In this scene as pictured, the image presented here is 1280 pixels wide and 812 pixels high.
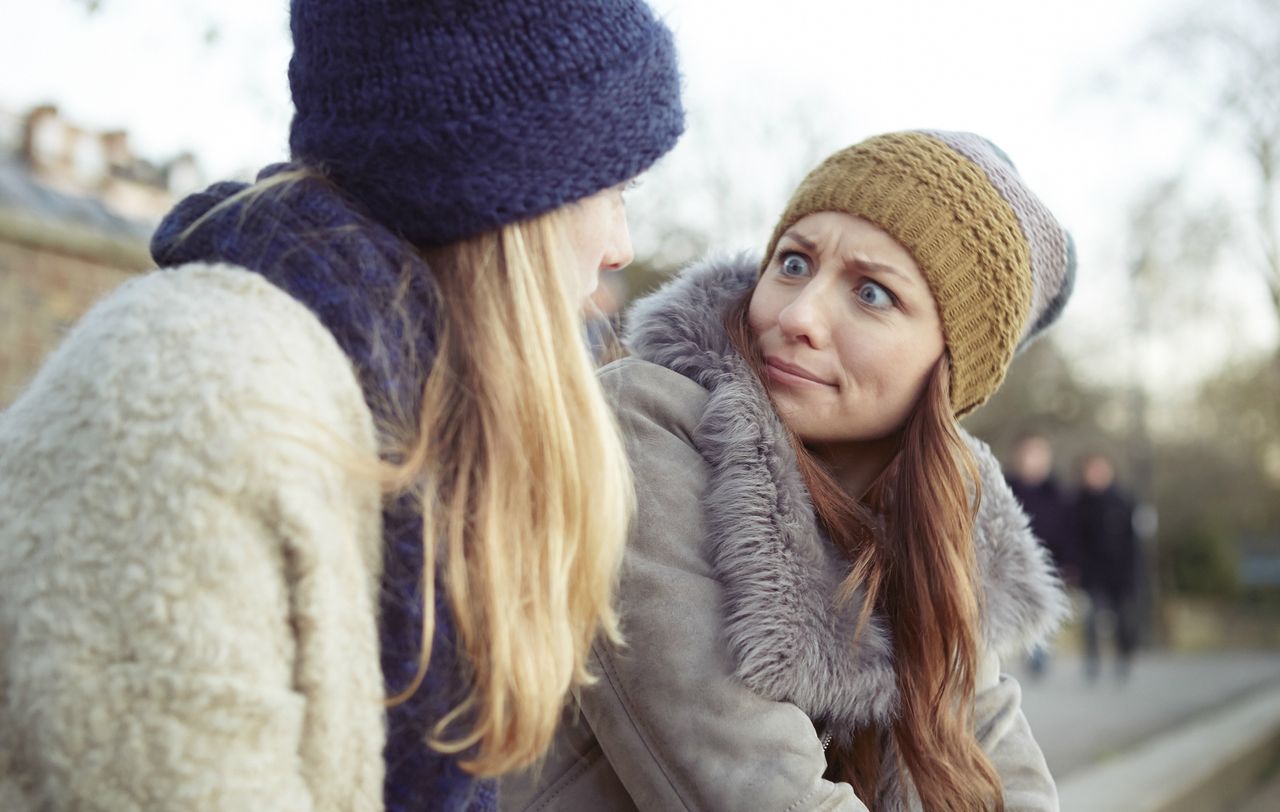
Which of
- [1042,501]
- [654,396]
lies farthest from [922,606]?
[1042,501]

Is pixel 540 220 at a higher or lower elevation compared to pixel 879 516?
higher

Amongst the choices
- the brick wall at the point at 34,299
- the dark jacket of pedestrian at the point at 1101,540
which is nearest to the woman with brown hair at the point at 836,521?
the brick wall at the point at 34,299

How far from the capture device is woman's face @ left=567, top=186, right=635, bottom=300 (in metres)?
1.56

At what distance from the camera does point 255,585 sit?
3.75 ft

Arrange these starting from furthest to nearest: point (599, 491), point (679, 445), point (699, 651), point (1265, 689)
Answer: point (1265, 689), point (679, 445), point (699, 651), point (599, 491)

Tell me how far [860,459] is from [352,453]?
4.40 ft

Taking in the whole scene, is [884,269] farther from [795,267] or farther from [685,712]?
[685,712]

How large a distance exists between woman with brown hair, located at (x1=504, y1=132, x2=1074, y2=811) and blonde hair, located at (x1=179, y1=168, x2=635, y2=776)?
27 centimetres

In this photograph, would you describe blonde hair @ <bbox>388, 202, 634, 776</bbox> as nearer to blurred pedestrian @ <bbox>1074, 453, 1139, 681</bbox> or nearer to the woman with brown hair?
the woman with brown hair

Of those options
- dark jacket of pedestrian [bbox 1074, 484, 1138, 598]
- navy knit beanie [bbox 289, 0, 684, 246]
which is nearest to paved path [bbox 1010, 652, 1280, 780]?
dark jacket of pedestrian [bbox 1074, 484, 1138, 598]

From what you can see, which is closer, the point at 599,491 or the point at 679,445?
the point at 599,491

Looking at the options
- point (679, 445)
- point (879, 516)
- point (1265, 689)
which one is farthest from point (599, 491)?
point (1265, 689)

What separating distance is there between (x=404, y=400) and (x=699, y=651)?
0.64 meters

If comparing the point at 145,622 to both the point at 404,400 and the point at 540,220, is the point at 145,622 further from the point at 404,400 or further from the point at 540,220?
the point at 540,220
